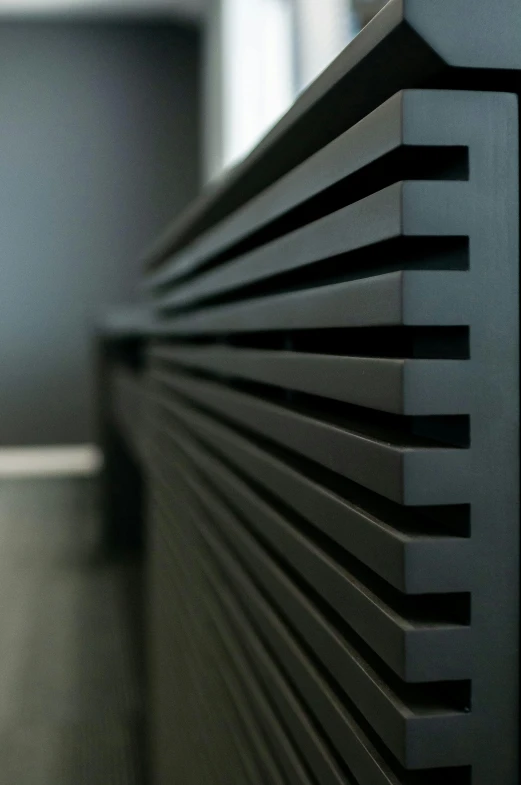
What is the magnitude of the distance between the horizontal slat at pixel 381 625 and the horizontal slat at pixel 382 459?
0.14 ft

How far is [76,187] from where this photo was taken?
559cm

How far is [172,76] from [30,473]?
256cm

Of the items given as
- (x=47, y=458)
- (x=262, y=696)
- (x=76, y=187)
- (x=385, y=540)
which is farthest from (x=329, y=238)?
(x=76, y=187)

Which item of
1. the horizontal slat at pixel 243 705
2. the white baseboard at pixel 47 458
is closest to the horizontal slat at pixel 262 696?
the horizontal slat at pixel 243 705

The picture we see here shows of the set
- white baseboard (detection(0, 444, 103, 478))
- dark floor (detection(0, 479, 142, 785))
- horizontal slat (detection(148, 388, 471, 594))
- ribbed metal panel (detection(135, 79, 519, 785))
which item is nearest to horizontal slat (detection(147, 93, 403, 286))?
ribbed metal panel (detection(135, 79, 519, 785))

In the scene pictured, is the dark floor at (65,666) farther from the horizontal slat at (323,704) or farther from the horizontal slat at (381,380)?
the horizontal slat at (381,380)

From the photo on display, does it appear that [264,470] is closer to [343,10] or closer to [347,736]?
[347,736]

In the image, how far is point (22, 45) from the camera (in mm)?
5461

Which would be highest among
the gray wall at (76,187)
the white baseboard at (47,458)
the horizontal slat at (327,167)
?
the gray wall at (76,187)

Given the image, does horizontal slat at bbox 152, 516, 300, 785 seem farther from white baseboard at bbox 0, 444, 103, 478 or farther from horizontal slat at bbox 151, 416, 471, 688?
white baseboard at bbox 0, 444, 103, 478

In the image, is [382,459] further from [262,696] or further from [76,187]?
[76,187]

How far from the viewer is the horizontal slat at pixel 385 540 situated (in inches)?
11.7

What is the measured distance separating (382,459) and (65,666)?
1737mm

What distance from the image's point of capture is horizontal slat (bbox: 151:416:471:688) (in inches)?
11.8
